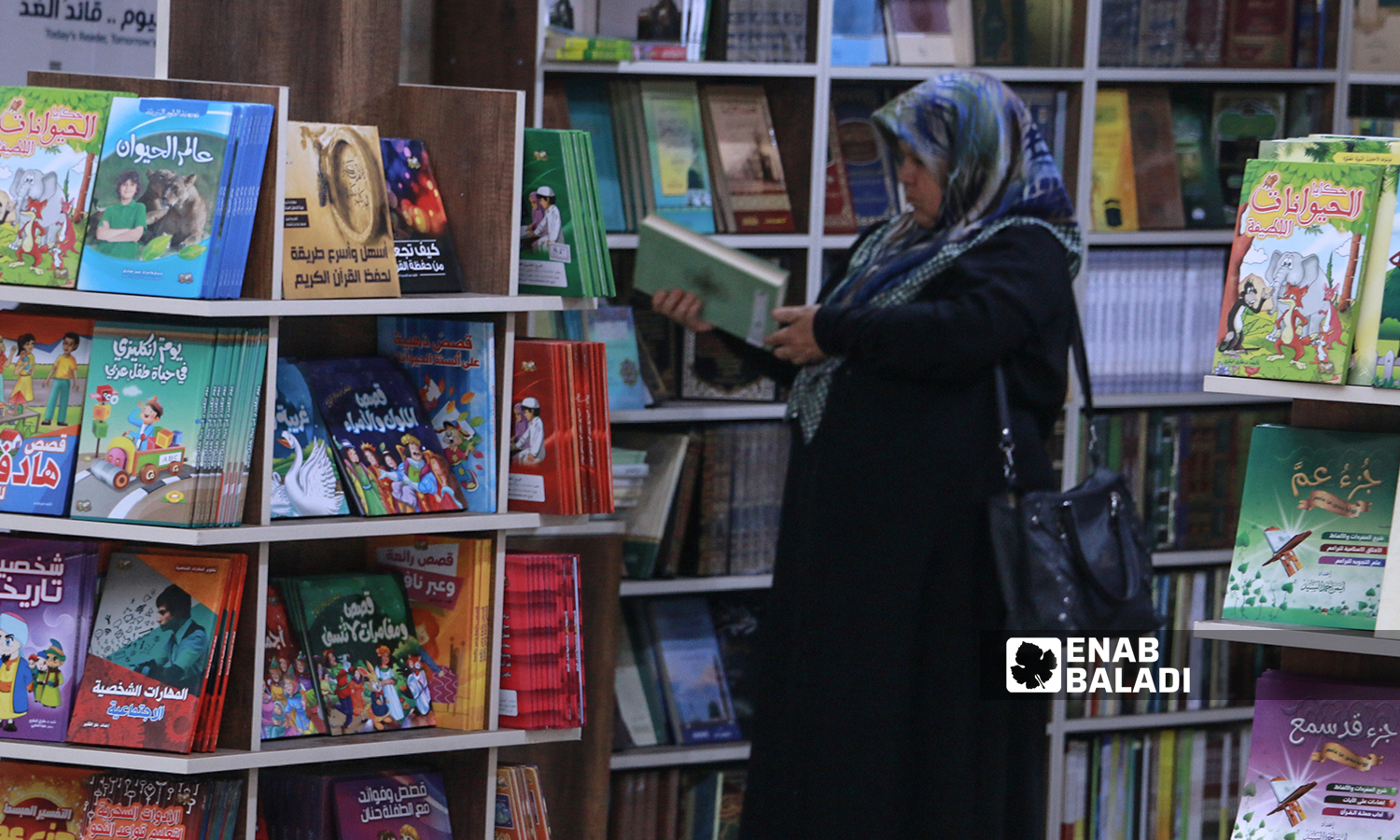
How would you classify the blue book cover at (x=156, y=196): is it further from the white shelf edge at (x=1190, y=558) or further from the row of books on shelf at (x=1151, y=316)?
the white shelf edge at (x=1190, y=558)

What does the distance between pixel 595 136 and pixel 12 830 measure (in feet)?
5.66

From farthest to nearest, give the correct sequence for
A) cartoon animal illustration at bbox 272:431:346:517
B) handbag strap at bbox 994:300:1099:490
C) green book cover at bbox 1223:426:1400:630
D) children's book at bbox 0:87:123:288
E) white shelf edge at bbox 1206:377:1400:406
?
handbag strap at bbox 994:300:1099:490, cartoon animal illustration at bbox 272:431:346:517, children's book at bbox 0:87:123:288, green book cover at bbox 1223:426:1400:630, white shelf edge at bbox 1206:377:1400:406

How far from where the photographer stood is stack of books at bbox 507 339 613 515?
2469 millimetres

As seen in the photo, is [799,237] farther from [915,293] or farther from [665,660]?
[665,660]

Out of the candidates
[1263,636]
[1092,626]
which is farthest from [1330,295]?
[1092,626]

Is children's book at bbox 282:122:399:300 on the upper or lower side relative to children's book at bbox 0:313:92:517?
upper

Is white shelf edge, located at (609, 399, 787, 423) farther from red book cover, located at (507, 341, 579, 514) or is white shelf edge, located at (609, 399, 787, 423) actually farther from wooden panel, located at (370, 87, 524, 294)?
wooden panel, located at (370, 87, 524, 294)

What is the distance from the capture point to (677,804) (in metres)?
3.45

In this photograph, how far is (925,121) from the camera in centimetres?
286

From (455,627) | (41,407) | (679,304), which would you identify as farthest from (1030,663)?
(41,407)

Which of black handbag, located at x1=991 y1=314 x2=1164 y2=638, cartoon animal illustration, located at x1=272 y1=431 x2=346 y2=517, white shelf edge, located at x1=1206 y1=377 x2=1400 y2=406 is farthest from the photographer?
black handbag, located at x1=991 y1=314 x2=1164 y2=638

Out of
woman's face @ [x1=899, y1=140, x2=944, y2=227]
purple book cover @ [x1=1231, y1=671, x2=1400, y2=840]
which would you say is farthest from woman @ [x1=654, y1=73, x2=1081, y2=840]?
purple book cover @ [x1=1231, y1=671, x2=1400, y2=840]

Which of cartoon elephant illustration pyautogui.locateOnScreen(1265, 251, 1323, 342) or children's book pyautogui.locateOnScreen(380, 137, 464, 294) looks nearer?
cartoon elephant illustration pyautogui.locateOnScreen(1265, 251, 1323, 342)

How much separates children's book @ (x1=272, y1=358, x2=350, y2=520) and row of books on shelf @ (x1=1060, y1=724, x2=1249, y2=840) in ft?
6.87
